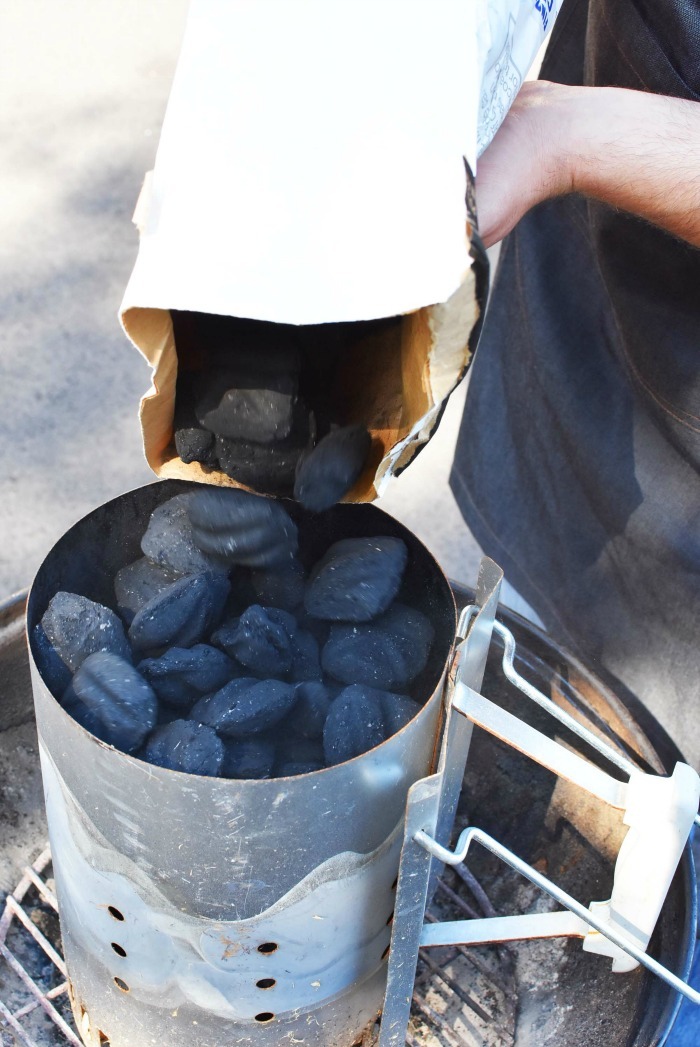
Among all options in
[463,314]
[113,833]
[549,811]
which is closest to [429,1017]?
[549,811]

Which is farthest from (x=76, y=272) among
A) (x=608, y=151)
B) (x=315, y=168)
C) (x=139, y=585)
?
(x=315, y=168)

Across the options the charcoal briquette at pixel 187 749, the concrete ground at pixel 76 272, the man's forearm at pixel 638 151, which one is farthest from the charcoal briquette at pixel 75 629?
the concrete ground at pixel 76 272

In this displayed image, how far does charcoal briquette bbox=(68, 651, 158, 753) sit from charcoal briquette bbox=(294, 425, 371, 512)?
208mm

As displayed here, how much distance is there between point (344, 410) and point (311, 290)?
0.34 metres

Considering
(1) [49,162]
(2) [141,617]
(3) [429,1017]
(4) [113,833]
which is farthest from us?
(1) [49,162]

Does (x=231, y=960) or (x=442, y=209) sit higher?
(x=442, y=209)

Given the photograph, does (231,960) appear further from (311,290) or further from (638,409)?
(638,409)

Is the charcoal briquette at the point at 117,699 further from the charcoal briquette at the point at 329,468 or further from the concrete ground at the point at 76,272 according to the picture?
the concrete ground at the point at 76,272

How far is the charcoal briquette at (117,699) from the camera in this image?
0.76 meters

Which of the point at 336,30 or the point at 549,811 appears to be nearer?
the point at 336,30

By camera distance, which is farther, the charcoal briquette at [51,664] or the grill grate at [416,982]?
the grill grate at [416,982]

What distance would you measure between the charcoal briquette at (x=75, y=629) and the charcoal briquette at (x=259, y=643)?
0.33 feet

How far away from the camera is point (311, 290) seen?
56 cm

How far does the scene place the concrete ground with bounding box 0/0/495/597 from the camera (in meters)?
1.94
